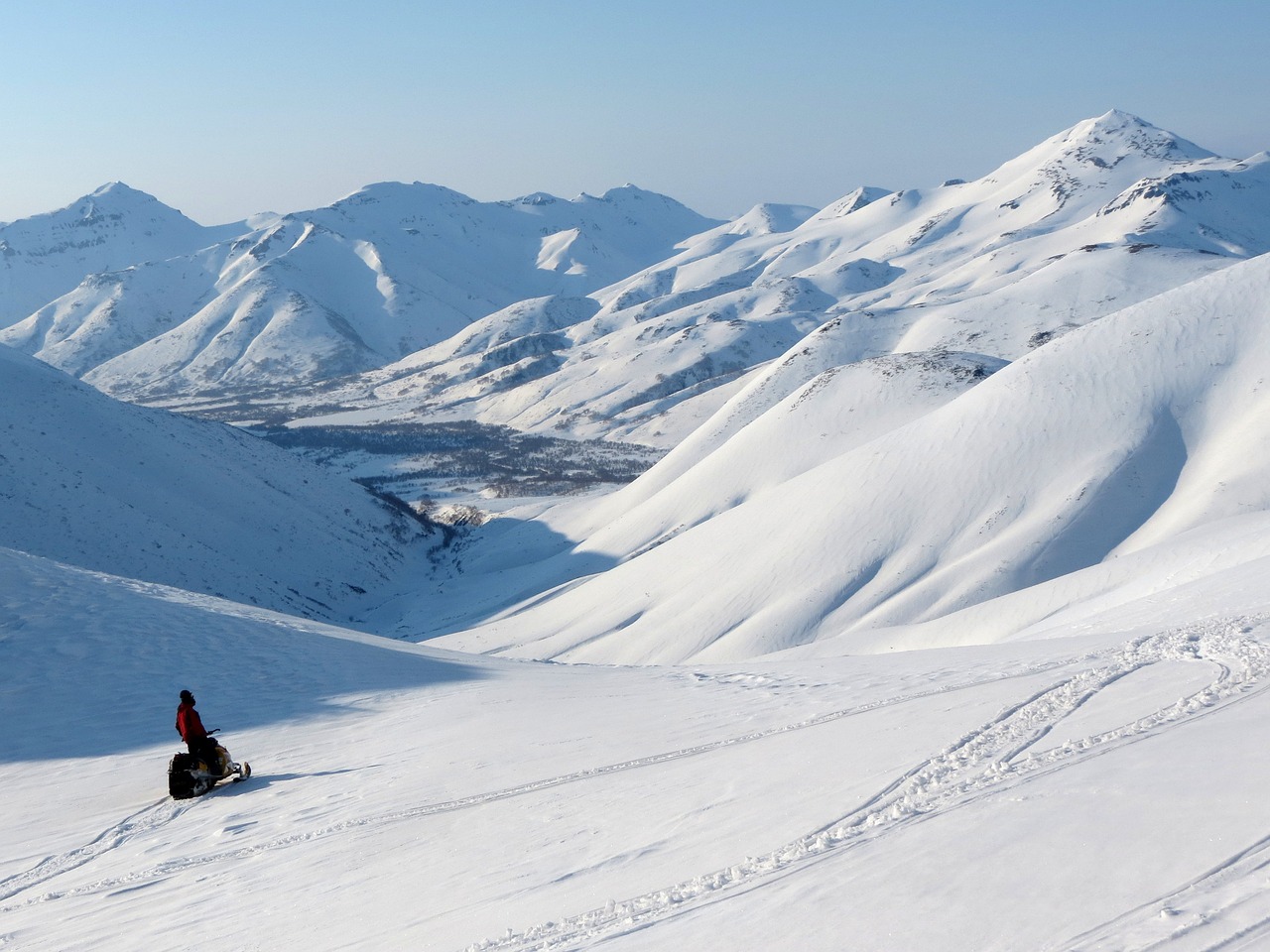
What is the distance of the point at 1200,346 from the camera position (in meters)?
41.9

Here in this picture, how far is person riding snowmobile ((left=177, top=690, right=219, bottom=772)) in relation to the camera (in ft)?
43.6

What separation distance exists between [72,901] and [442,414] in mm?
179619

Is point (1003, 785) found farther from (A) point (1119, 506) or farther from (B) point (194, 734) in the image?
(A) point (1119, 506)

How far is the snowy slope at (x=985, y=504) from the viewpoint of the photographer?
33656mm

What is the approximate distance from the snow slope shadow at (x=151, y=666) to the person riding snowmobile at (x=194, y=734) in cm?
220

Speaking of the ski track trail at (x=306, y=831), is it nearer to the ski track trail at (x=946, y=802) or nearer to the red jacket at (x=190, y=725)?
the ski track trail at (x=946, y=802)

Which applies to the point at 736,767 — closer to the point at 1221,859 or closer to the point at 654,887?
the point at 654,887

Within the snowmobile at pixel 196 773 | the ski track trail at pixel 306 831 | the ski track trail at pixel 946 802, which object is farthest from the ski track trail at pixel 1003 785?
the snowmobile at pixel 196 773

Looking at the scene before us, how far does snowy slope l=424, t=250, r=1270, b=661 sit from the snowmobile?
67.1ft

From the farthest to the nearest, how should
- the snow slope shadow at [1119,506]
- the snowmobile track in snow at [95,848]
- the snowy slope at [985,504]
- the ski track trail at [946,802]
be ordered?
the snowy slope at [985,504], the snow slope shadow at [1119,506], the snowmobile track in snow at [95,848], the ski track trail at [946,802]

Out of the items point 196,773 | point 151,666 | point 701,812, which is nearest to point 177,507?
point 151,666

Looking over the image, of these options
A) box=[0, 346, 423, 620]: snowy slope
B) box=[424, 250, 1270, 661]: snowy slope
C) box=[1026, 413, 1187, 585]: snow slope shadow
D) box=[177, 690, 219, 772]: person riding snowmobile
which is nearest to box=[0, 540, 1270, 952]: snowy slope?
box=[177, 690, 219, 772]: person riding snowmobile

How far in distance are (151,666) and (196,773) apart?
817cm

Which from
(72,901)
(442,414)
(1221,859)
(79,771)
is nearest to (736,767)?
(1221,859)
